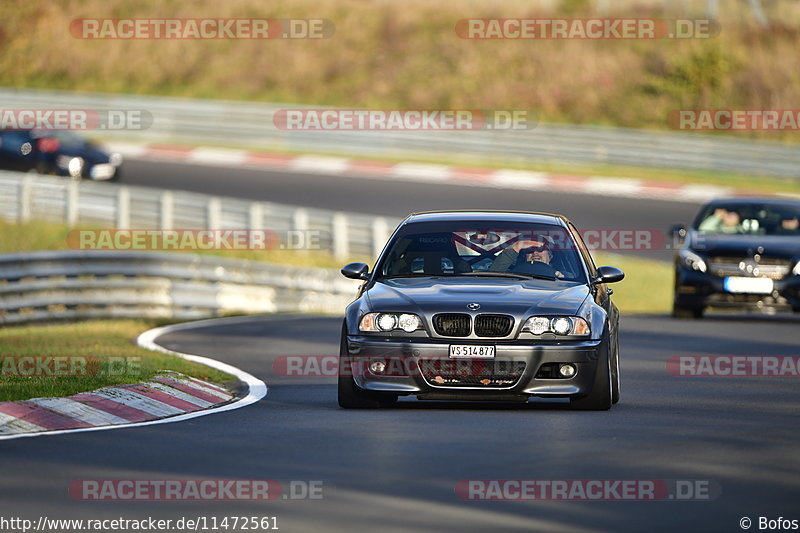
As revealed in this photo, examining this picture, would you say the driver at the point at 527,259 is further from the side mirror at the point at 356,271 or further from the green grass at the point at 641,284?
the green grass at the point at 641,284

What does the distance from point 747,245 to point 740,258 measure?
25 cm

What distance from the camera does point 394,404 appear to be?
12.0 meters

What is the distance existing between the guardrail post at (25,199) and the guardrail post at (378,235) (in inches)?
296

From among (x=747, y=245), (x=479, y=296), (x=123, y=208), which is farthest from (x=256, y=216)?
(x=479, y=296)

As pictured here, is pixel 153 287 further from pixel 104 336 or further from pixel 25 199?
pixel 25 199

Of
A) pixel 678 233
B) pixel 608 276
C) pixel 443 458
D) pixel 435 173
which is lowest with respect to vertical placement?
pixel 443 458

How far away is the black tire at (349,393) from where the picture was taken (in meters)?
11.4

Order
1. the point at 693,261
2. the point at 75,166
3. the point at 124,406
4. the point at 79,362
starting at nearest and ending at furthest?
1. the point at 124,406
2. the point at 79,362
3. the point at 693,261
4. the point at 75,166

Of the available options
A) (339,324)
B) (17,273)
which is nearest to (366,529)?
(339,324)

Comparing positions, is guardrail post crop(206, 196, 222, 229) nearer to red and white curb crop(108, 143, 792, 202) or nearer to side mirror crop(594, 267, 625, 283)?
red and white curb crop(108, 143, 792, 202)

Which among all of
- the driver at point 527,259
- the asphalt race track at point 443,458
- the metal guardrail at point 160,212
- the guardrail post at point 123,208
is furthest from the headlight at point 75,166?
the driver at point 527,259

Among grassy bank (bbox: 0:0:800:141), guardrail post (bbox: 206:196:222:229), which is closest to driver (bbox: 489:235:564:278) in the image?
guardrail post (bbox: 206:196:222:229)

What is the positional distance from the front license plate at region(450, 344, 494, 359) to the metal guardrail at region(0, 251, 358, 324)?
1371 centimetres

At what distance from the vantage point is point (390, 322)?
37.0 ft
